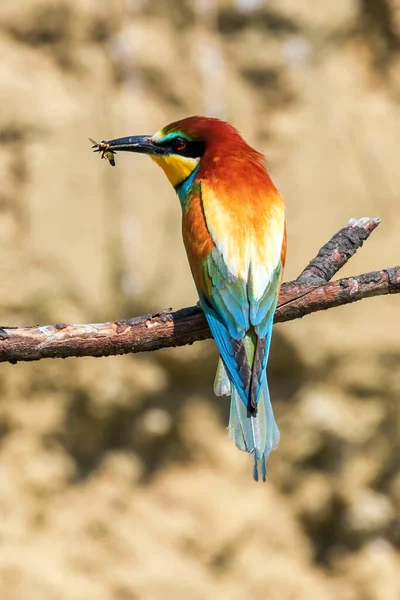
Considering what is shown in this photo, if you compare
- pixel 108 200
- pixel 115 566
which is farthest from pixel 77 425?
pixel 108 200

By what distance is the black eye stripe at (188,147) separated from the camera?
2914mm

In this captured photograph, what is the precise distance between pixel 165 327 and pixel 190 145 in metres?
0.82

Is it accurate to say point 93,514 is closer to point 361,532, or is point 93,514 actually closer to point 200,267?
point 361,532

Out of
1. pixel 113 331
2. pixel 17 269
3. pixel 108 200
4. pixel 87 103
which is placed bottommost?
pixel 113 331

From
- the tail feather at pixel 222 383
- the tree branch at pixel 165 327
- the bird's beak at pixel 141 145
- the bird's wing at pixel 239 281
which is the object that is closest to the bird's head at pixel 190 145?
the bird's beak at pixel 141 145

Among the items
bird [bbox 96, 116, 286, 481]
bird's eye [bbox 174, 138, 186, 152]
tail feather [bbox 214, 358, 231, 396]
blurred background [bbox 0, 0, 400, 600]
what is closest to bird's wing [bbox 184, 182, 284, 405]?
bird [bbox 96, 116, 286, 481]

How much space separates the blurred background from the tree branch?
1738 millimetres

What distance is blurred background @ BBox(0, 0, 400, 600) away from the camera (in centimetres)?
428

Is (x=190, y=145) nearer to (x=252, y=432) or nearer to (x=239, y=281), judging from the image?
(x=239, y=281)

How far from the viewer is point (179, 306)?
425 centimetres

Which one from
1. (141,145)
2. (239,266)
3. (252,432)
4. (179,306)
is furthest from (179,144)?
(179,306)

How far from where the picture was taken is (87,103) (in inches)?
171

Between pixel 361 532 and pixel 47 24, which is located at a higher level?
pixel 47 24

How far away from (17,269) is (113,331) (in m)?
2.07
